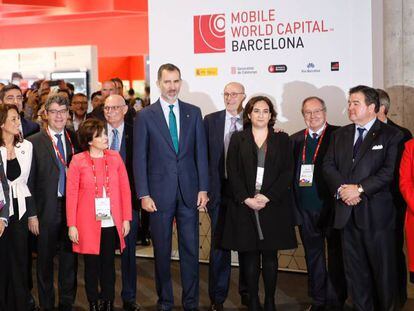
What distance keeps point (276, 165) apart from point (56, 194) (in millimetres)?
1593

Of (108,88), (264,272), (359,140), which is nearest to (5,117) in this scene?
(264,272)

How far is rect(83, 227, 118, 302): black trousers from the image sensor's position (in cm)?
516

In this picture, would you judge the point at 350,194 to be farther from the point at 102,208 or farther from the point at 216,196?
the point at 102,208

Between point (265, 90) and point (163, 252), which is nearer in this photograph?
point (163, 252)

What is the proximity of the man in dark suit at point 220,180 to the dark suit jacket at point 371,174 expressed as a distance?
879mm

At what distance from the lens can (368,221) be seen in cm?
498

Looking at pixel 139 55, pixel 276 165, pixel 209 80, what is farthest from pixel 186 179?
pixel 139 55

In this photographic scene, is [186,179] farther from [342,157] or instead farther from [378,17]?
[378,17]

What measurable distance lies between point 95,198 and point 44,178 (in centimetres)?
45

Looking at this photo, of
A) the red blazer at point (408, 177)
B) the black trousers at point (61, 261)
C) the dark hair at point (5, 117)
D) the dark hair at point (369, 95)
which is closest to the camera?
the red blazer at point (408, 177)

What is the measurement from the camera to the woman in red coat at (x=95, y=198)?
5.07 meters

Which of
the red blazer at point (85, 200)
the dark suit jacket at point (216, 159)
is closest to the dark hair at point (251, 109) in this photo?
the dark suit jacket at point (216, 159)

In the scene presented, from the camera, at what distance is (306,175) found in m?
5.33

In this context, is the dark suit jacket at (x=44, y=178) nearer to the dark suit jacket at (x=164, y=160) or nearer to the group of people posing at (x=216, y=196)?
the group of people posing at (x=216, y=196)
